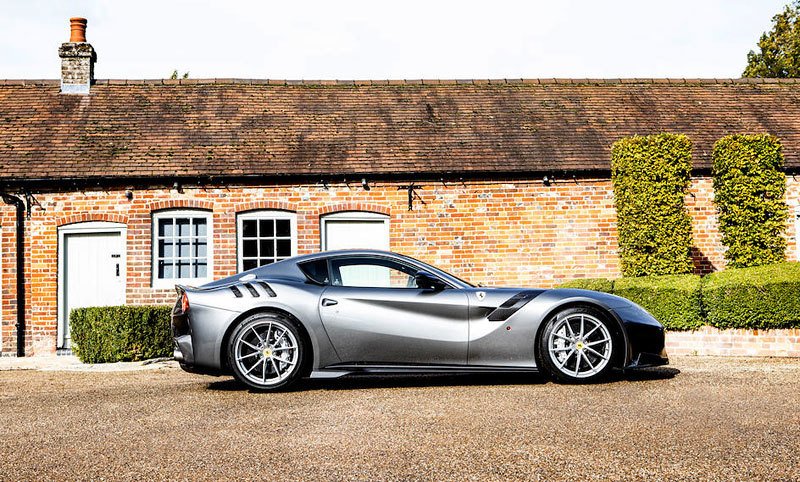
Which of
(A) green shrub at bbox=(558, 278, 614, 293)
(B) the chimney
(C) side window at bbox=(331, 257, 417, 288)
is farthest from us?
(B) the chimney

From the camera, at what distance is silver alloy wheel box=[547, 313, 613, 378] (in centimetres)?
750

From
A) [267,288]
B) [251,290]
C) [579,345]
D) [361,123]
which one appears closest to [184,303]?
[251,290]

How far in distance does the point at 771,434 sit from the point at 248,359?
4.20 m

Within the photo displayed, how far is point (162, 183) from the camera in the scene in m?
15.8

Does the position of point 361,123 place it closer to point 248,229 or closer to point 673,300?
point 248,229

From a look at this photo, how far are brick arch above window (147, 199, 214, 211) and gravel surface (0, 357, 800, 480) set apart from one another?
7741mm

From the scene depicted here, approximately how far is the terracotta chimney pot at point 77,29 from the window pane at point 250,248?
653 cm

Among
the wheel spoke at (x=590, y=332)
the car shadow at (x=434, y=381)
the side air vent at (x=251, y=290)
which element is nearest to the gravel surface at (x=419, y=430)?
the car shadow at (x=434, y=381)

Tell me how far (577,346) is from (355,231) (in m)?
8.97

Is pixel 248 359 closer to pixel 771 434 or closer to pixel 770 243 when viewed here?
pixel 771 434

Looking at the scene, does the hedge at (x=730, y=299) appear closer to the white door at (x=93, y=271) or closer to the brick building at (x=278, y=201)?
the brick building at (x=278, y=201)

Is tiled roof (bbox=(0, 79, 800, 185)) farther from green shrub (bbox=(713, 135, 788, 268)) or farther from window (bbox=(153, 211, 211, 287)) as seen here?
A: green shrub (bbox=(713, 135, 788, 268))

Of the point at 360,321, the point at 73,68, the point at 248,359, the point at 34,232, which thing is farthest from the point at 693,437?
the point at 73,68

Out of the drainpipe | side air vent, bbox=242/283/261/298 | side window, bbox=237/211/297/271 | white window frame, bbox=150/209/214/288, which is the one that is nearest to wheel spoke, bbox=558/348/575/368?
side air vent, bbox=242/283/261/298
